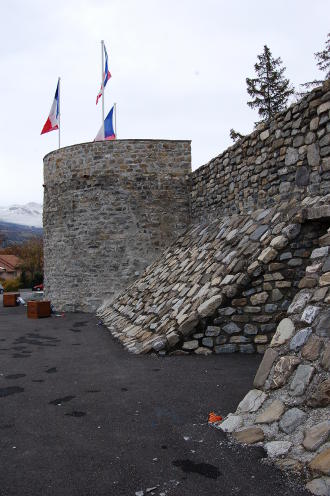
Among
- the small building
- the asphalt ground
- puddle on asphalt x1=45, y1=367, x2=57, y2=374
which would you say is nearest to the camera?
the asphalt ground

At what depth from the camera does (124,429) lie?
150 inches

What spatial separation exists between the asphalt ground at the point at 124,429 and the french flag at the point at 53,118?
10.6 meters

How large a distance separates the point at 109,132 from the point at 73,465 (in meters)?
14.1

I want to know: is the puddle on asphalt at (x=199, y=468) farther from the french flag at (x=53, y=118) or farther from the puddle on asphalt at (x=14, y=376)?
the french flag at (x=53, y=118)

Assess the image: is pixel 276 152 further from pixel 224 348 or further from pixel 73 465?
pixel 73 465

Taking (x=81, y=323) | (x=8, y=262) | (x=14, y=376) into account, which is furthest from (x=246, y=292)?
(x=8, y=262)

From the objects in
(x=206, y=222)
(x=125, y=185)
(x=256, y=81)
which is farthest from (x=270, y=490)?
(x=256, y=81)

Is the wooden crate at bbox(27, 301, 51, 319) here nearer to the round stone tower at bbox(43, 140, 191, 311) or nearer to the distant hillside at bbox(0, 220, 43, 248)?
the round stone tower at bbox(43, 140, 191, 311)

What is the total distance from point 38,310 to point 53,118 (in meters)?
7.14

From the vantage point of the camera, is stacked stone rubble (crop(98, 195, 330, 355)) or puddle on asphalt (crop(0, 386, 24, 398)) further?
stacked stone rubble (crop(98, 195, 330, 355))

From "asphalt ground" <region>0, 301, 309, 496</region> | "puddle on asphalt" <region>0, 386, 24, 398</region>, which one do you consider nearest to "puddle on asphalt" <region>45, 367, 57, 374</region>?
"asphalt ground" <region>0, 301, 309, 496</region>

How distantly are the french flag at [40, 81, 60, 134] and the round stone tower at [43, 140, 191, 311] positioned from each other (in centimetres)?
313

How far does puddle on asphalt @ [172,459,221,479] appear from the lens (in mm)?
3004

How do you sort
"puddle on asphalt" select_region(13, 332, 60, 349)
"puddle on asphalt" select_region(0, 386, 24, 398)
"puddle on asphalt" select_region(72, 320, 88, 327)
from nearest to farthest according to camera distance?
"puddle on asphalt" select_region(0, 386, 24, 398) < "puddle on asphalt" select_region(13, 332, 60, 349) < "puddle on asphalt" select_region(72, 320, 88, 327)
